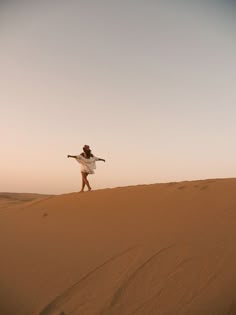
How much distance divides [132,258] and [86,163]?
252 inches

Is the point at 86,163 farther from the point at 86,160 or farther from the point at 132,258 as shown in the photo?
the point at 132,258

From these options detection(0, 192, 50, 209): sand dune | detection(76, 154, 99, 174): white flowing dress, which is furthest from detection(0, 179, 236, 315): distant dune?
detection(0, 192, 50, 209): sand dune

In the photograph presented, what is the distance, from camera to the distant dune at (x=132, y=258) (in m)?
Answer: 3.99

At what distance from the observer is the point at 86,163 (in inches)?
441

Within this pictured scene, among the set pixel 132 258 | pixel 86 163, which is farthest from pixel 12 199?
pixel 132 258

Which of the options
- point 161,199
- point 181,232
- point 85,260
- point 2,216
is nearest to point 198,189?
point 161,199

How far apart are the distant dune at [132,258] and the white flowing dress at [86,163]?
3.33 metres

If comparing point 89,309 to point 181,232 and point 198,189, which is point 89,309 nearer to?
point 181,232

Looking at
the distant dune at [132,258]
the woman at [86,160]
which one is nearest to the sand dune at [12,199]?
the woman at [86,160]

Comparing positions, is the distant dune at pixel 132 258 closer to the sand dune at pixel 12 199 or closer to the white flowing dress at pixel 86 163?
the white flowing dress at pixel 86 163

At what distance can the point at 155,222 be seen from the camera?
6.07m

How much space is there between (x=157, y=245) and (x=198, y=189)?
8.03 ft

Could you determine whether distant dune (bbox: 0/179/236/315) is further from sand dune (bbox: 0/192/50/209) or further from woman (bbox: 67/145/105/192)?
sand dune (bbox: 0/192/50/209)

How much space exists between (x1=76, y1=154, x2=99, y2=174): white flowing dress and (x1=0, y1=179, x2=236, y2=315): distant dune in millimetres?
3327
